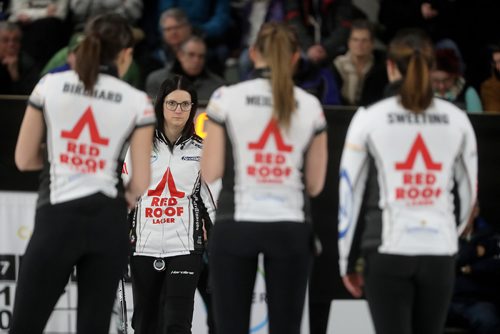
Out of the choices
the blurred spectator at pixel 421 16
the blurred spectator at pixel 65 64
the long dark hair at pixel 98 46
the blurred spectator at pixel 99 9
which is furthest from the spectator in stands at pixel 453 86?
the long dark hair at pixel 98 46

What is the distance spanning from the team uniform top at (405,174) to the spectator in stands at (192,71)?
4.52 m

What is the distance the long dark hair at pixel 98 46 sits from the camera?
18.2ft

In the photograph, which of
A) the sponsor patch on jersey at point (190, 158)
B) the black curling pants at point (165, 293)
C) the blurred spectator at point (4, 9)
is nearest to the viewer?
the black curling pants at point (165, 293)

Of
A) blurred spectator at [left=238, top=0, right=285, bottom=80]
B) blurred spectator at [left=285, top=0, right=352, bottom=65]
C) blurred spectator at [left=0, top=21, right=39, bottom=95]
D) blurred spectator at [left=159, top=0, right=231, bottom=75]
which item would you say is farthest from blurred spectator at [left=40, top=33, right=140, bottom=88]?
blurred spectator at [left=285, top=0, right=352, bottom=65]

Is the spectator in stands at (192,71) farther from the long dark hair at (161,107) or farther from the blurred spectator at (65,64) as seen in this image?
the long dark hair at (161,107)

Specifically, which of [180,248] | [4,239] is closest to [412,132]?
[180,248]

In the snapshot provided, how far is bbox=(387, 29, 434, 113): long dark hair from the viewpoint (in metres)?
5.65

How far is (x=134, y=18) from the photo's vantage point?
11539 mm

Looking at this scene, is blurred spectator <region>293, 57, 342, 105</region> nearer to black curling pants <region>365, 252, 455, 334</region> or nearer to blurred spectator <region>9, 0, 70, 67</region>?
blurred spectator <region>9, 0, 70, 67</region>

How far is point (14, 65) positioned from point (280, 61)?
17.6ft

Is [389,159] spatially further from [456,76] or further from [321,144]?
[456,76]

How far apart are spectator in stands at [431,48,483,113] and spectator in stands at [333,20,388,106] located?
0.45 meters

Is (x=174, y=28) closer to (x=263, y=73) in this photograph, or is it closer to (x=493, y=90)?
(x=493, y=90)

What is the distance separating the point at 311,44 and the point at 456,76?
1502 mm
